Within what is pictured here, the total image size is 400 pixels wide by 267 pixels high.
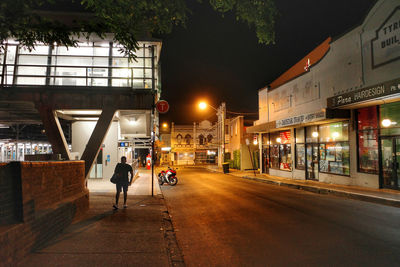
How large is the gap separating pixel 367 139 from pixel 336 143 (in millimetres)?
2382

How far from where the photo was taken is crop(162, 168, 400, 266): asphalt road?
524 centimetres

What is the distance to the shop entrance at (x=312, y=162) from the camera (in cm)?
1868

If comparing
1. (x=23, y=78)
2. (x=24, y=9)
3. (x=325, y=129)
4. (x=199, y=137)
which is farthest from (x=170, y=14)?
(x=199, y=137)

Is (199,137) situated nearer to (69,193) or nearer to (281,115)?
(281,115)

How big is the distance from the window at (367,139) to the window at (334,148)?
3.02 ft

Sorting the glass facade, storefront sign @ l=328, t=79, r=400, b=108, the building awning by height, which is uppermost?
the glass facade

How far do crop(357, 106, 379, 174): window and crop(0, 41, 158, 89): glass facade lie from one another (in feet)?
34.4

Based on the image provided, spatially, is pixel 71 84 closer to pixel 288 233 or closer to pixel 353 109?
pixel 288 233

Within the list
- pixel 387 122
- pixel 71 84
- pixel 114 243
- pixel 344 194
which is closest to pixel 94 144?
pixel 71 84

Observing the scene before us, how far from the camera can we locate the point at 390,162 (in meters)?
13.0

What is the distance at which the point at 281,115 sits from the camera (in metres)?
22.9

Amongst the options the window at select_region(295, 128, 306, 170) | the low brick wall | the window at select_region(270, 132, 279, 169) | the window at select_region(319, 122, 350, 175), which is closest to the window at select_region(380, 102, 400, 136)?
the window at select_region(319, 122, 350, 175)

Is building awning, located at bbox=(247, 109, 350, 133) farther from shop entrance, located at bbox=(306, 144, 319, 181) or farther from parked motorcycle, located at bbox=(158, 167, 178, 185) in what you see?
parked motorcycle, located at bbox=(158, 167, 178, 185)

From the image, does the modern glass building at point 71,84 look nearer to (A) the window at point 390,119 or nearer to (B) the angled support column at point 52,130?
(B) the angled support column at point 52,130
